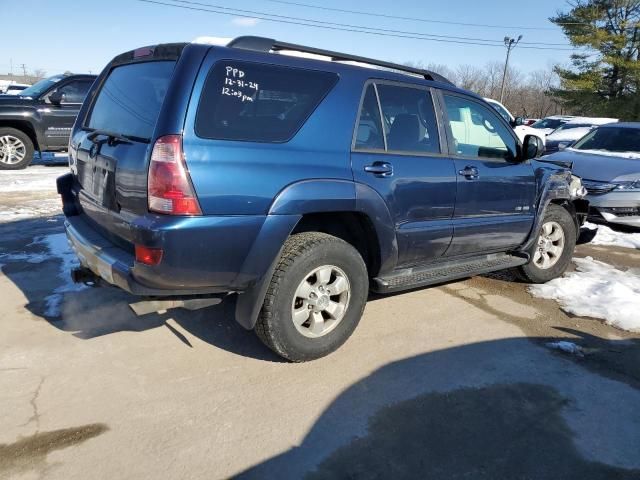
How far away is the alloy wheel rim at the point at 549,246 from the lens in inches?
204

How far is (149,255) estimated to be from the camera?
9.02 feet

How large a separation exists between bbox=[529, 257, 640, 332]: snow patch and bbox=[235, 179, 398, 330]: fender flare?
8.35ft

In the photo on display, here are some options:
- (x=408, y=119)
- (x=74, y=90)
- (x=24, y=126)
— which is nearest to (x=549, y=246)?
(x=408, y=119)

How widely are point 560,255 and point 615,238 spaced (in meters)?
2.59

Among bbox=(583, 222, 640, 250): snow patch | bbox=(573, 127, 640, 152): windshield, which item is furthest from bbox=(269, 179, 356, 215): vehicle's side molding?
bbox=(573, 127, 640, 152): windshield

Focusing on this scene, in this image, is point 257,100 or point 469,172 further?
point 469,172

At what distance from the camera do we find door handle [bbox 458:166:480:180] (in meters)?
4.06

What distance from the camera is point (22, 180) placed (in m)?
9.49

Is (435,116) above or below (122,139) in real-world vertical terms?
above

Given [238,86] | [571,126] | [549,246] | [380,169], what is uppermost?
[571,126]

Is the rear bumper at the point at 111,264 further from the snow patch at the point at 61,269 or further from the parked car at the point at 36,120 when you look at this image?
the parked car at the point at 36,120

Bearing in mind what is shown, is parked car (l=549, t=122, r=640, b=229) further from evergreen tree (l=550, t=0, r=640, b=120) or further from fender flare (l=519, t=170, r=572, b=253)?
evergreen tree (l=550, t=0, r=640, b=120)

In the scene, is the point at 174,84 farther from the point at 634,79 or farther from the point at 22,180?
the point at 634,79

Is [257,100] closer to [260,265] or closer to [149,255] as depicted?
[260,265]
